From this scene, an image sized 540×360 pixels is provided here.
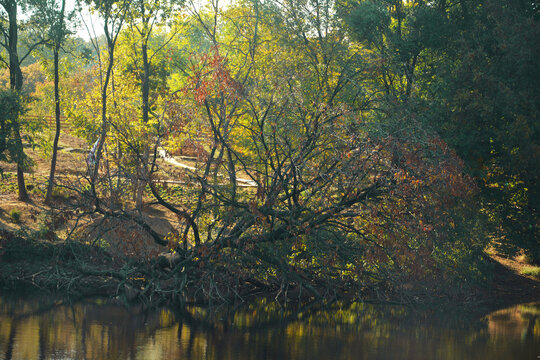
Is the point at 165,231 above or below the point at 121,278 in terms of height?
above

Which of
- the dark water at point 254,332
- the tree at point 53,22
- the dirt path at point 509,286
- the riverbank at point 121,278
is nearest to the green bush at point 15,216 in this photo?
the tree at point 53,22

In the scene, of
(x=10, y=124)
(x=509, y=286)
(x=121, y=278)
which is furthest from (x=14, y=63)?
(x=509, y=286)

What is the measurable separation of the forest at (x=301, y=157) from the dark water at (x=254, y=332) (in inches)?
42.1

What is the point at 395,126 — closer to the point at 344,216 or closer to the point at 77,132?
the point at 344,216

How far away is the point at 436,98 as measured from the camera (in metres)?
23.5

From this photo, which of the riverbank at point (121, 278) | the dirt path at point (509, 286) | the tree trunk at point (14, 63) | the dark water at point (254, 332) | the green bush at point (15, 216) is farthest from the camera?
the tree trunk at point (14, 63)

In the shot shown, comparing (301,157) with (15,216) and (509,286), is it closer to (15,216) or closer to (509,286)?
(509,286)

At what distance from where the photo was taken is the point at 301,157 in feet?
58.1

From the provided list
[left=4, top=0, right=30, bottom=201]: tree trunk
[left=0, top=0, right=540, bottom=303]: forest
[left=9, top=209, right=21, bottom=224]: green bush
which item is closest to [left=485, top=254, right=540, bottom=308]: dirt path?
[left=0, top=0, right=540, bottom=303]: forest

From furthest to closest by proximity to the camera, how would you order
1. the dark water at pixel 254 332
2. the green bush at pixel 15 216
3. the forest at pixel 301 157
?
the green bush at pixel 15 216 < the forest at pixel 301 157 < the dark water at pixel 254 332

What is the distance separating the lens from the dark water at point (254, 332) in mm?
13258

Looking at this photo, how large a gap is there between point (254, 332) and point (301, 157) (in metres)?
4.81

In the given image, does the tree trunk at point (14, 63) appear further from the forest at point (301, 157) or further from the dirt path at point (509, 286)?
the dirt path at point (509, 286)

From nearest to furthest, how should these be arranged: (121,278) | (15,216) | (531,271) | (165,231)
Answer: (121,278)
(15,216)
(531,271)
(165,231)
